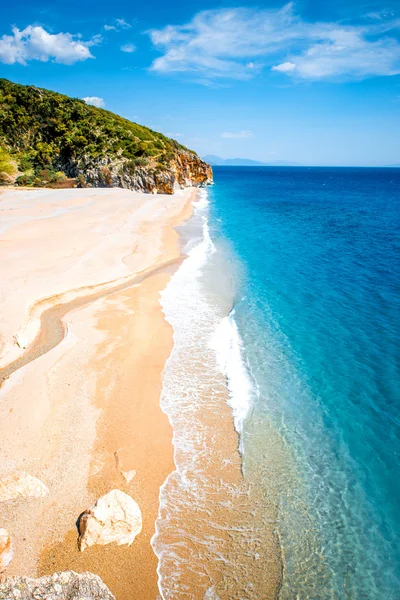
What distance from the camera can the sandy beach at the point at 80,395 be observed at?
235 inches

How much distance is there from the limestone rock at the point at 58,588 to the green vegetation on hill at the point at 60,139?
55310mm

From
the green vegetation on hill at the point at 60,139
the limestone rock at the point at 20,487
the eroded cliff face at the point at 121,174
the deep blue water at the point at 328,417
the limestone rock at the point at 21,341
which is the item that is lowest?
the deep blue water at the point at 328,417

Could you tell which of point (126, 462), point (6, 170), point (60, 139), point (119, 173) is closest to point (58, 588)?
point (126, 462)

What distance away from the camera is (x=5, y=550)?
5375 mm

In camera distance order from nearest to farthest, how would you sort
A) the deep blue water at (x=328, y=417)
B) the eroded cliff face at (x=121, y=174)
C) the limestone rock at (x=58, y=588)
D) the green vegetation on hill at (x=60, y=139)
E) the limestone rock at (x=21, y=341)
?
the limestone rock at (x=58, y=588) < the deep blue water at (x=328, y=417) < the limestone rock at (x=21, y=341) < the eroded cliff face at (x=121, y=174) < the green vegetation on hill at (x=60, y=139)

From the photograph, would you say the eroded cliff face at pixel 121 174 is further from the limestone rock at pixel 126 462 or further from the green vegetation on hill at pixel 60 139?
the limestone rock at pixel 126 462

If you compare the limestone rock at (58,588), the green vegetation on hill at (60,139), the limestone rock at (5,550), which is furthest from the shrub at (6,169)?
the limestone rock at (58,588)

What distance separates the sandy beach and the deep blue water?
2688 millimetres

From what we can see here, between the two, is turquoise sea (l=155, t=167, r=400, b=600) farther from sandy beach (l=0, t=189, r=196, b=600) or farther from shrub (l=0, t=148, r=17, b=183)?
shrub (l=0, t=148, r=17, b=183)

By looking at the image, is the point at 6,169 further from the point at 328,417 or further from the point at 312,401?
Answer: the point at 328,417

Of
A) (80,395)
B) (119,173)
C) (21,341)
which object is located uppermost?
(119,173)

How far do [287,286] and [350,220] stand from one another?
27.2 m

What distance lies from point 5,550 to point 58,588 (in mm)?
1315

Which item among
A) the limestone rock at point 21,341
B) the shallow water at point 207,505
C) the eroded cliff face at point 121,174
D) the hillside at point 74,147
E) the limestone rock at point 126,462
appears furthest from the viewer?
the hillside at point 74,147
